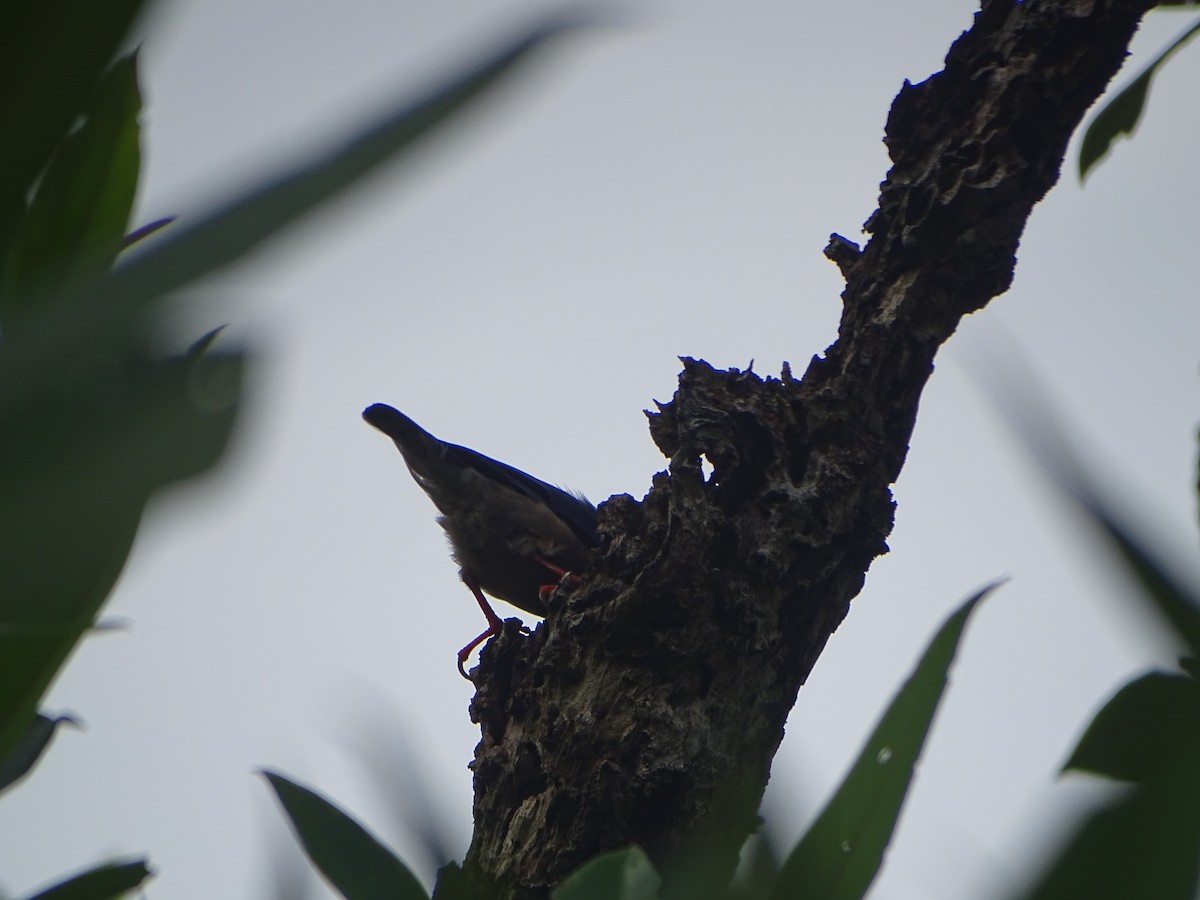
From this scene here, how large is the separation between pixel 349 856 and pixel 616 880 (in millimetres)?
323

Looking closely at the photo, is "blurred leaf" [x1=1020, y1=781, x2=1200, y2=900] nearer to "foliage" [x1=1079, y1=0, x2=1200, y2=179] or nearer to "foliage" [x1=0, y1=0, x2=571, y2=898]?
"foliage" [x1=0, y1=0, x2=571, y2=898]

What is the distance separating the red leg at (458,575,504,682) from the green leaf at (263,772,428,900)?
9.80 feet

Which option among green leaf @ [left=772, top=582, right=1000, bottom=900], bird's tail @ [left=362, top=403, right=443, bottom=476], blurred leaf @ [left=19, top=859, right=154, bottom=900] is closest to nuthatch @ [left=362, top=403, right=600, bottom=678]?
bird's tail @ [left=362, top=403, right=443, bottom=476]

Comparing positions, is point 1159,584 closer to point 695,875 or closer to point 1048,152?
point 695,875

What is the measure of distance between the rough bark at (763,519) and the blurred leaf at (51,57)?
2303 mm

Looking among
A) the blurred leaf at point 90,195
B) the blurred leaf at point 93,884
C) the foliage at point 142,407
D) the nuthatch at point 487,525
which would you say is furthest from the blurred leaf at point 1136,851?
the nuthatch at point 487,525

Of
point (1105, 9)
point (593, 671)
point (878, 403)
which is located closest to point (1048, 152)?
point (1105, 9)

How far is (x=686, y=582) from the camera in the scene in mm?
2756

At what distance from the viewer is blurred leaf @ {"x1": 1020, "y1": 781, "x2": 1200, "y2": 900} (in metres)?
0.42

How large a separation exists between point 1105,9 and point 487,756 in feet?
8.37

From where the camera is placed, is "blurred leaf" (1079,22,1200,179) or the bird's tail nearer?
"blurred leaf" (1079,22,1200,179)

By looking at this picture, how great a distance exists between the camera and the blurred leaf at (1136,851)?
422 mm

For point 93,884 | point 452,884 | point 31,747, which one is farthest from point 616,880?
point 31,747

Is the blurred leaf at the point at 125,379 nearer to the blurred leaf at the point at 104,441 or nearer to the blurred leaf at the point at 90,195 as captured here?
the blurred leaf at the point at 104,441
